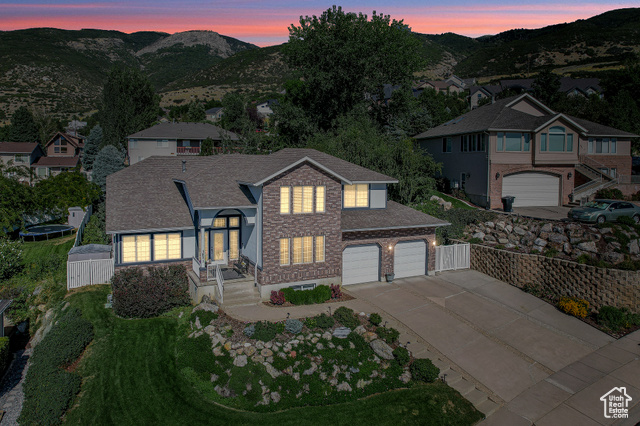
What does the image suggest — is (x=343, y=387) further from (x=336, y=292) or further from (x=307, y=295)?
(x=336, y=292)

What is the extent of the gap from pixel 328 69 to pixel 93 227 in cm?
2876

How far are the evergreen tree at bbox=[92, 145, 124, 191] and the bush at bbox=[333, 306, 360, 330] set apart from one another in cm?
4203

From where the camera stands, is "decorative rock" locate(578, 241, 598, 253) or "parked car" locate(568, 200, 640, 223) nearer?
"decorative rock" locate(578, 241, 598, 253)

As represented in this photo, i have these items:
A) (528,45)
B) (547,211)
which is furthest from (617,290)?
(528,45)

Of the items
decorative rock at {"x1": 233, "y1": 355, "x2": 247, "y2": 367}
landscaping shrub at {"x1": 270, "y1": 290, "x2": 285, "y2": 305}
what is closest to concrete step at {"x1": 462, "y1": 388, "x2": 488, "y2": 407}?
decorative rock at {"x1": 233, "y1": 355, "x2": 247, "y2": 367}

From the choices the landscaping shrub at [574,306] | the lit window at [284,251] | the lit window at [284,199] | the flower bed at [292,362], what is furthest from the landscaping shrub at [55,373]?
the landscaping shrub at [574,306]

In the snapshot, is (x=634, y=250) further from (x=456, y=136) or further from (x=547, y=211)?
(x=456, y=136)

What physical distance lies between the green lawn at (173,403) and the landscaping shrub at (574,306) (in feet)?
31.6

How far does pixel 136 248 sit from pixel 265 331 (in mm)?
9059

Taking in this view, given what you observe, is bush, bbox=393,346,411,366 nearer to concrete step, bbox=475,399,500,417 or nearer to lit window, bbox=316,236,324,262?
concrete step, bbox=475,399,500,417

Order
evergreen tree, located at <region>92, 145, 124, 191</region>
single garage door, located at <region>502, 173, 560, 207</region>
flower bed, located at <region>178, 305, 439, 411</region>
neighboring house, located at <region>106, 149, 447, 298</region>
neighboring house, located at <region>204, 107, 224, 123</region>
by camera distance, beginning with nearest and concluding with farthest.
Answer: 1. flower bed, located at <region>178, 305, 439, 411</region>
2. neighboring house, located at <region>106, 149, 447, 298</region>
3. single garage door, located at <region>502, 173, 560, 207</region>
4. evergreen tree, located at <region>92, 145, 124, 191</region>
5. neighboring house, located at <region>204, 107, 224, 123</region>

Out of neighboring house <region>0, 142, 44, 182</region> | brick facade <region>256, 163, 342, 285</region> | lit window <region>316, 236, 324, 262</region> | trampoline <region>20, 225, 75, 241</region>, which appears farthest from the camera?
neighboring house <region>0, 142, 44, 182</region>

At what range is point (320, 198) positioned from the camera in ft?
72.1

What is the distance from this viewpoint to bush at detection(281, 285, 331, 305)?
20.7 m
